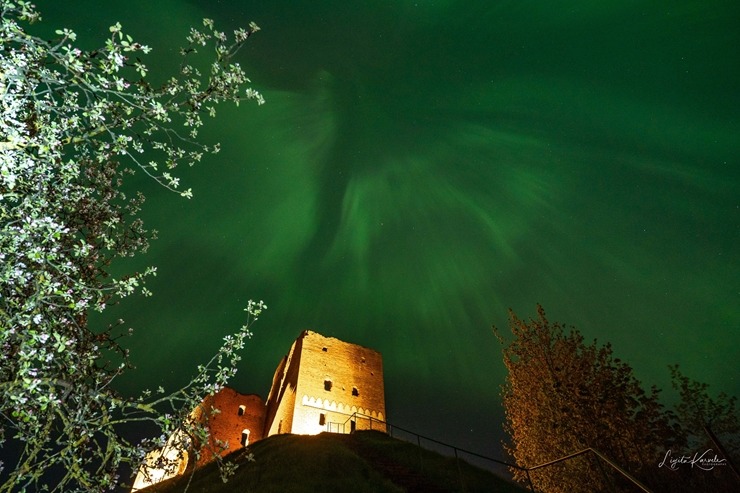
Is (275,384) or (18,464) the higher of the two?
(275,384)

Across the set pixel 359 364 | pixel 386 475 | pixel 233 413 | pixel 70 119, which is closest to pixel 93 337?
pixel 70 119

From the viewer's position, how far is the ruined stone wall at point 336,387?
3550cm

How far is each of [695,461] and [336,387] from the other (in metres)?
28.7

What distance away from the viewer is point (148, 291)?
261 inches

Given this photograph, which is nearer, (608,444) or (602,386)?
(608,444)

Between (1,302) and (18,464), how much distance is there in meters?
2.20

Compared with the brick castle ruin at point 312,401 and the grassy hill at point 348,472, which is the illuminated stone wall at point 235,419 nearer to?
the brick castle ruin at point 312,401

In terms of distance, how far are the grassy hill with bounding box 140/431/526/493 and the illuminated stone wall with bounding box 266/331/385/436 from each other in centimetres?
1161

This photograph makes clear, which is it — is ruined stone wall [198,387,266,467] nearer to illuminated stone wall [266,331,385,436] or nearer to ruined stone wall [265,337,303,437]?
ruined stone wall [265,337,303,437]

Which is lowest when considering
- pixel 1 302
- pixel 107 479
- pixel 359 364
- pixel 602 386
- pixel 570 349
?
pixel 107 479

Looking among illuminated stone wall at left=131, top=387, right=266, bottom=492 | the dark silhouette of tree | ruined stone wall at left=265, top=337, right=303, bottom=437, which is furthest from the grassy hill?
illuminated stone wall at left=131, top=387, right=266, bottom=492

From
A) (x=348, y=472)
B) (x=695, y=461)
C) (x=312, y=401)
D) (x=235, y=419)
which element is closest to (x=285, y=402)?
(x=312, y=401)

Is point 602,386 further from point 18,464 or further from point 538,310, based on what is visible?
point 18,464

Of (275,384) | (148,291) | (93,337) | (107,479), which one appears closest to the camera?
(107,479)
